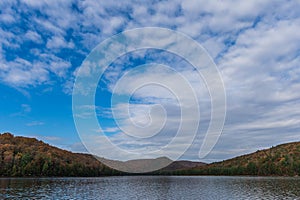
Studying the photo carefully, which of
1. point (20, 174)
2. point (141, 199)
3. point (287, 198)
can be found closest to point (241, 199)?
point (287, 198)

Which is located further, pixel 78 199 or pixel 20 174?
pixel 20 174

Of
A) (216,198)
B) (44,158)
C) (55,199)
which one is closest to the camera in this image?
(55,199)

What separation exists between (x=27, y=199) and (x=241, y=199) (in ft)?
147

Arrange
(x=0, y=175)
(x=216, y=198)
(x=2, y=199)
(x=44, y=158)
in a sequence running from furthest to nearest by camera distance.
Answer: (x=44, y=158) < (x=0, y=175) < (x=216, y=198) < (x=2, y=199)

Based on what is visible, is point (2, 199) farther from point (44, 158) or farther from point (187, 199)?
point (44, 158)

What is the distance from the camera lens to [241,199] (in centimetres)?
6150

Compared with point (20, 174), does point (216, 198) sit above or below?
below

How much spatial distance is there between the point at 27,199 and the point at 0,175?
437 feet

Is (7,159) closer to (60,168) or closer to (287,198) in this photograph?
(60,168)

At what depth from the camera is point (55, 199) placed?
5809 cm

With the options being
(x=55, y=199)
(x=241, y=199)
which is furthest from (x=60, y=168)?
(x=241, y=199)

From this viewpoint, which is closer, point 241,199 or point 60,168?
point 241,199

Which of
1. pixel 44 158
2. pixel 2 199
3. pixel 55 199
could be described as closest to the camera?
pixel 2 199

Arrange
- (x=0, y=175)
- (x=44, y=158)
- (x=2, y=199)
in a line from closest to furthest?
(x=2, y=199), (x=0, y=175), (x=44, y=158)
